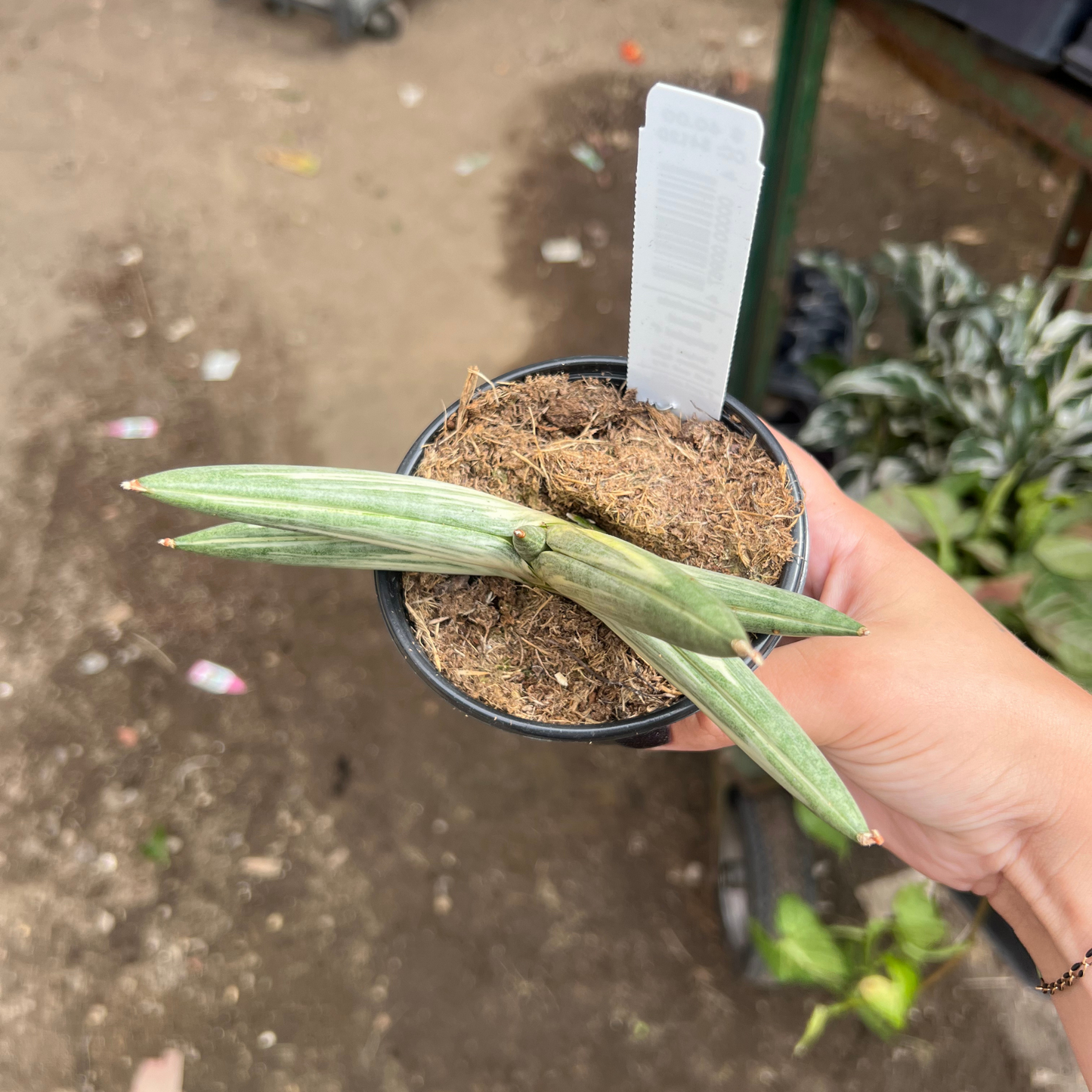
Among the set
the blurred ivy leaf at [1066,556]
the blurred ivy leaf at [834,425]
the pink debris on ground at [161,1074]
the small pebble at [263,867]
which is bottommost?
the pink debris on ground at [161,1074]

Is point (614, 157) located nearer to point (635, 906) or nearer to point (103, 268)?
point (103, 268)

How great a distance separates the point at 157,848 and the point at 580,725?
136 cm

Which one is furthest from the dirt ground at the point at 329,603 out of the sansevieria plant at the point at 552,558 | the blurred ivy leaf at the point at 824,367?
the sansevieria plant at the point at 552,558

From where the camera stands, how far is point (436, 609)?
2.35ft

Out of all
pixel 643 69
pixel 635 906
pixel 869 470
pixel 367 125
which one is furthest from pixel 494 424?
pixel 643 69

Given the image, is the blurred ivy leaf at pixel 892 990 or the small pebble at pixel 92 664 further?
the small pebble at pixel 92 664

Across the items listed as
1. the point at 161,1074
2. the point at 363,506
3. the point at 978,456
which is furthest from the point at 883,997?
the point at 161,1074

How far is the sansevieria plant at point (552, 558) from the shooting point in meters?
0.49

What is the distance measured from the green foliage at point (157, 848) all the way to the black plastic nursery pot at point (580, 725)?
1.25m

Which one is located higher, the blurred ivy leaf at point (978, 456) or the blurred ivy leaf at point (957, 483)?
the blurred ivy leaf at point (978, 456)

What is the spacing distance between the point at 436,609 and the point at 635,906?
117cm

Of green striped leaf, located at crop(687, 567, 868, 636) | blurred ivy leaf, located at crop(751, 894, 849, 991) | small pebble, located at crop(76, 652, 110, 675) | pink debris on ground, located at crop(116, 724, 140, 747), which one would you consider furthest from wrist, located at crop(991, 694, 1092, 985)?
small pebble, located at crop(76, 652, 110, 675)

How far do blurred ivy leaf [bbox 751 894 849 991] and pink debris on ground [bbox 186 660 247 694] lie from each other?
122cm

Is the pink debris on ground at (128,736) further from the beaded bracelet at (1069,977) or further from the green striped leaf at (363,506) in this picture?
the beaded bracelet at (1069,977)
